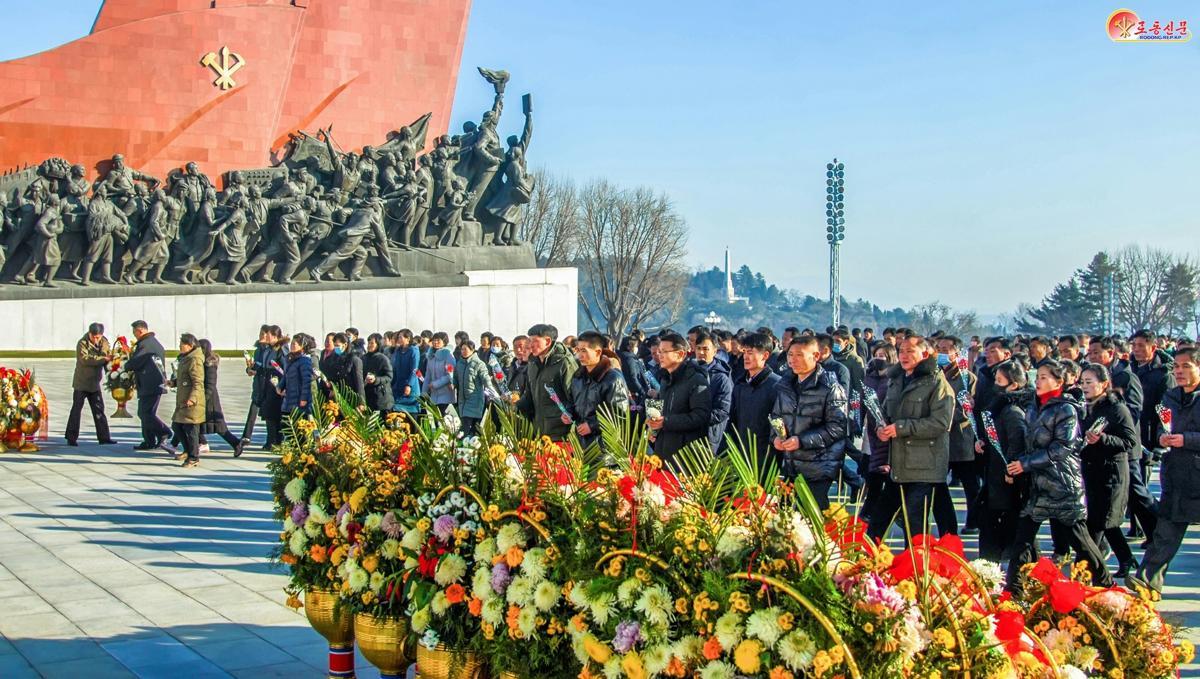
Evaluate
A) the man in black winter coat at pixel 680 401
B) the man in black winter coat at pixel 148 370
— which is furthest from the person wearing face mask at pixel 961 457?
the man in black winter coat at pixel 148 370

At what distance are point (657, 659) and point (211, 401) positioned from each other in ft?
33.0

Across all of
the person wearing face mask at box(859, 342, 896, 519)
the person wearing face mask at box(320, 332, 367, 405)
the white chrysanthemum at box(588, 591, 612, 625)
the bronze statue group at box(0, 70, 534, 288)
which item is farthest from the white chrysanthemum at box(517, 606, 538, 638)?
the bronze statue group at box(0, 70, 534, 288)

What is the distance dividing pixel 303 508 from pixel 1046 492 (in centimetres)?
373

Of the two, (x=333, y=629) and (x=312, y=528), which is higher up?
(x=312, y=528)

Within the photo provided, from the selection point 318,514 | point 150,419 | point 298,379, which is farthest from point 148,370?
Answer: point 318,514

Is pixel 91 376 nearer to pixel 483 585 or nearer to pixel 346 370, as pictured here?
pixel 346 370

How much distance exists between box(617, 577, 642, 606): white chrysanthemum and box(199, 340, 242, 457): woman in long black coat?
9601 mm

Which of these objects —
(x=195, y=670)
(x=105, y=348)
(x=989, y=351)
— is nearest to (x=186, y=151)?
(x=105, y=348)

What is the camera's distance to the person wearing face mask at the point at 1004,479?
20.7 ft

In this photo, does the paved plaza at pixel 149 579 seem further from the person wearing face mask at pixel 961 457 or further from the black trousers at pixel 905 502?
the black trousers at pixel 905 502

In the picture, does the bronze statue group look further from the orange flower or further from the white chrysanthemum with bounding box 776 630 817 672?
the white chrysanthemum with bounding box 776 630 817 672

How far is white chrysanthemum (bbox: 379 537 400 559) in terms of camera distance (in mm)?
3791

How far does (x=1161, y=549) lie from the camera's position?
606cm

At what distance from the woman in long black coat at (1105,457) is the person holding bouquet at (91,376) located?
1045 centimetres
